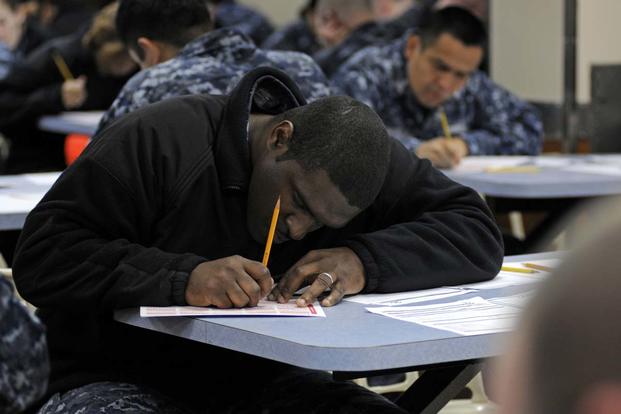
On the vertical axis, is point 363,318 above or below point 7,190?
above

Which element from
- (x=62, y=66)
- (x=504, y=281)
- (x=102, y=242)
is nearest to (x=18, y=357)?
(x=102, y=242)

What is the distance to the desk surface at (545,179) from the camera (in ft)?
12.8

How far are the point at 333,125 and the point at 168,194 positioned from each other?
1.12ft

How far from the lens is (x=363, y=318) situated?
2.01 m

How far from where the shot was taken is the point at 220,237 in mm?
2311

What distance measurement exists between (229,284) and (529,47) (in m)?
6.15

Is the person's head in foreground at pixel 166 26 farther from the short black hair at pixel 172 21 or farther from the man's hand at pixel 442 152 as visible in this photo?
the man's hand at pixel 442 152

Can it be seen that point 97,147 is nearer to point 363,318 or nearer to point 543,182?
point 363,318

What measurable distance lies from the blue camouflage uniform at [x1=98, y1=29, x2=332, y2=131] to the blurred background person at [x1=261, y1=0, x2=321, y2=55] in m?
4.97

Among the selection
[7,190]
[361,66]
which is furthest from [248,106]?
[361,66]

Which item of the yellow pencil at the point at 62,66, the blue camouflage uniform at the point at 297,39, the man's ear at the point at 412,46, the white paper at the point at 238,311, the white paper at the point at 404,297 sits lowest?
the blue camouflage uniform at the point at 297,39

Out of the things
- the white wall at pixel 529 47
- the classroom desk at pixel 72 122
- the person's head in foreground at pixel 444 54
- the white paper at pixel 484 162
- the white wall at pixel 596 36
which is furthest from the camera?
the white wall at pixel 529 47

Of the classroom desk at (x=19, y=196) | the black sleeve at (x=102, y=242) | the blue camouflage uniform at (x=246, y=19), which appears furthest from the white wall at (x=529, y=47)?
the black sleeve at (x=102, y=242)

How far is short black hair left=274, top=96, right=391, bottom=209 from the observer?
2176 millimetres
